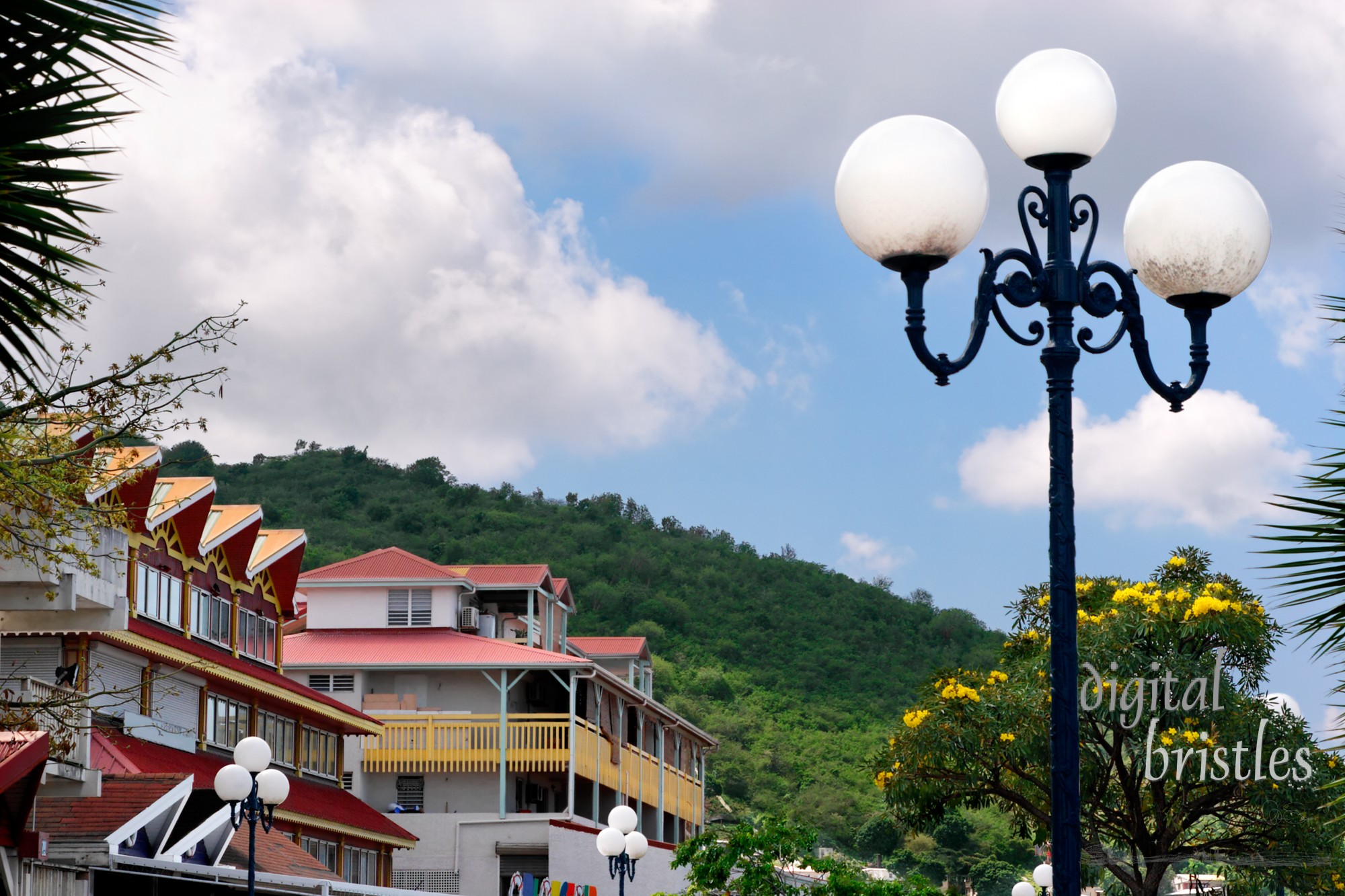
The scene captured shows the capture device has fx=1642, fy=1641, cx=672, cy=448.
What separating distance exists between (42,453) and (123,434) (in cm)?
121

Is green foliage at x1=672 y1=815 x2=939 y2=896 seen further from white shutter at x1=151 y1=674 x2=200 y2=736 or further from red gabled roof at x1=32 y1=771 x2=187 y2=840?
white shutter at x1=151 y1=674 x2=200 y2=736

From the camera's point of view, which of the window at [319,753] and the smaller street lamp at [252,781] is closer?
the smaller street lamp at [252,781]

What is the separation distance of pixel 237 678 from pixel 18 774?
43.0 ft

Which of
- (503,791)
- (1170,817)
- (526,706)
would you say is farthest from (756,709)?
(1170,817)

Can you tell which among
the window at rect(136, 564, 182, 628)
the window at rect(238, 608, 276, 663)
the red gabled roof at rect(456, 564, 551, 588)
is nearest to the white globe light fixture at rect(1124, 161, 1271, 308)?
the window at rect(136, 564, 182, 628)

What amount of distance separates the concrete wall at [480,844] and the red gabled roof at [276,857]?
1107 cm

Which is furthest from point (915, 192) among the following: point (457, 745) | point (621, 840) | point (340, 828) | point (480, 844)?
point (457, 745)

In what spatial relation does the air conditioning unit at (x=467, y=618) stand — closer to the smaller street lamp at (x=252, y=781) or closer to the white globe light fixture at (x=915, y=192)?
the smaller street lamp at (x=252, y=781)

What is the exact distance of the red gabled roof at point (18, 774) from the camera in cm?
1490

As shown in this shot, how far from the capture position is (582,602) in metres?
74.2

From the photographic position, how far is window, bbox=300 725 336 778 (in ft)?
110

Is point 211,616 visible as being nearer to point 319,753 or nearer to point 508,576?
point 319,753

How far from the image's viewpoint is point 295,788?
104 feet

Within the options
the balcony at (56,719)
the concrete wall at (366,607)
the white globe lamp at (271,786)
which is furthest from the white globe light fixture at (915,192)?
the concrete wall at (366,607)
